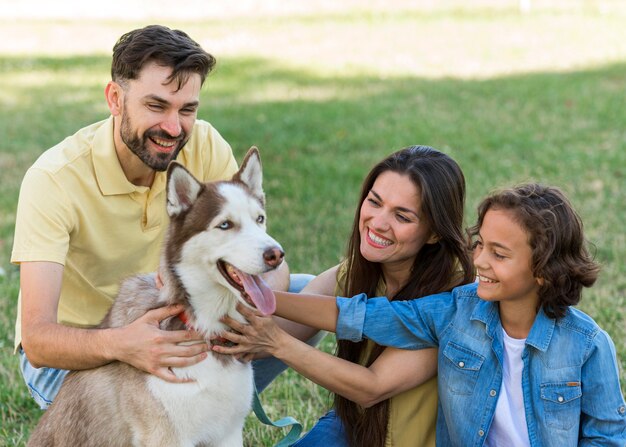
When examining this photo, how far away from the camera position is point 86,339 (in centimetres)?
333

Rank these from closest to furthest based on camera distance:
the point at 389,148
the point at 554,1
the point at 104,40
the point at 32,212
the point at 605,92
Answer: the point at 32,212
the point at 389,148
the point at 605,92
the point at 104,40
the point at 554,1

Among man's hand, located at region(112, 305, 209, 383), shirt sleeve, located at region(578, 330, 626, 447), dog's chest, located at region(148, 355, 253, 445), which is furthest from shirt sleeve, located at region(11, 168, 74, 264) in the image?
shirt sleeve, located at region(578, 330, 626, 447)

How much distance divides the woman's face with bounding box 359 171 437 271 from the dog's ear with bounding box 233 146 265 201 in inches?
19.6

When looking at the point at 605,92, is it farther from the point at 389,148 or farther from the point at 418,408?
the point at 418,408

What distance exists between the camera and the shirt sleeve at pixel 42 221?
11.7 ft

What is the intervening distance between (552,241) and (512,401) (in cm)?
67

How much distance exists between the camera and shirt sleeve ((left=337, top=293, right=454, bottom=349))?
3.55 meters

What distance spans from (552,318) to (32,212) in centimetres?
211

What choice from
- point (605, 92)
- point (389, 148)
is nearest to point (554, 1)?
point (605, 92)

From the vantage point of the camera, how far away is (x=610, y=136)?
961 centimetres

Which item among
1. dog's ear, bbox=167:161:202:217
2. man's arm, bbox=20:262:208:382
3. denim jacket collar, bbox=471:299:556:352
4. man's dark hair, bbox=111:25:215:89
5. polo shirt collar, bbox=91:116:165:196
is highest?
man's dark hair, bbox=111:25:215:89

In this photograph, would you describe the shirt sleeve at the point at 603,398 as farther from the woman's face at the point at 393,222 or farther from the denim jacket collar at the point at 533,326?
the woman's face at the point at 393,222

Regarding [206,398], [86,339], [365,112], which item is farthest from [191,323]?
[365,112]

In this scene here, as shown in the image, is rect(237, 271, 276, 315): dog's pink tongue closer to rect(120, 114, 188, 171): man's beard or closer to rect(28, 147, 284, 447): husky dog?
rect(28, 147, 284, 447): husky dog
